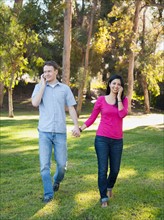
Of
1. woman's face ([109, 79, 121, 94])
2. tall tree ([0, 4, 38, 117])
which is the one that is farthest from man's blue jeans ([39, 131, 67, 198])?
tall tree ([0, 4, 38, 117])

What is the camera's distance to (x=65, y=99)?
5605 mm

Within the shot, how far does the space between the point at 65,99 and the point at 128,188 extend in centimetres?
193

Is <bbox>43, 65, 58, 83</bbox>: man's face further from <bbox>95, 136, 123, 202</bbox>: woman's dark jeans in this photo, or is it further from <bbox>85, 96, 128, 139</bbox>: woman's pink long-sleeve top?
<bbox>95, 136, 123, 202</bbox>: woman's dark jeans

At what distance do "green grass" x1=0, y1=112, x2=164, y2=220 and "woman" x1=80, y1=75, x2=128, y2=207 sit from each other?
1.29 ft

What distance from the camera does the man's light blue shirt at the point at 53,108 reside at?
17.8 ft

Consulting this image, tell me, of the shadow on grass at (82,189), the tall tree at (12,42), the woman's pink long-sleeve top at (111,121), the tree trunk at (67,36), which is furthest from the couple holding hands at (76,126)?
the tree trunk at (67,36)

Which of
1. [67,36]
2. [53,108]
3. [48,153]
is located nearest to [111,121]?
[53,108]

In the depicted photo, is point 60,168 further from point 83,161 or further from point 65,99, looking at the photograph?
point 83,161

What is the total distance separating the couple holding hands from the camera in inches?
205

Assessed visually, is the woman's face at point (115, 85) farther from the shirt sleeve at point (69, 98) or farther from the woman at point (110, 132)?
the shirt sleeve at point (69, 98)

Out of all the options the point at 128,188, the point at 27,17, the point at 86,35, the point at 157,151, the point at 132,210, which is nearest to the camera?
the point at 132,210

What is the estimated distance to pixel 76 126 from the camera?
5.54 metres

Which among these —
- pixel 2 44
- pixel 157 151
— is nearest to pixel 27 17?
pixel 2 44

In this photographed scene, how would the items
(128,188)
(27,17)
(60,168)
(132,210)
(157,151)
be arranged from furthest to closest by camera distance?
(27,17)
(157,151)
(128,188)
(60,168)
(132,210)
